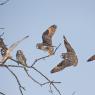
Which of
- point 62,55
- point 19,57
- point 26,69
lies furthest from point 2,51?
point 62,55

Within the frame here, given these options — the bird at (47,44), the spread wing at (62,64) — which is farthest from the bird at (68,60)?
the bird at (47,44)

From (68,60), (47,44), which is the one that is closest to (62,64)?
(68,60)

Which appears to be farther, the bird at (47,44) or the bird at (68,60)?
the bird at (47,44)

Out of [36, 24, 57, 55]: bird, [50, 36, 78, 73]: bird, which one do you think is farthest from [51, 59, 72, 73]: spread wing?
[36, 24, 57, 55]: bird

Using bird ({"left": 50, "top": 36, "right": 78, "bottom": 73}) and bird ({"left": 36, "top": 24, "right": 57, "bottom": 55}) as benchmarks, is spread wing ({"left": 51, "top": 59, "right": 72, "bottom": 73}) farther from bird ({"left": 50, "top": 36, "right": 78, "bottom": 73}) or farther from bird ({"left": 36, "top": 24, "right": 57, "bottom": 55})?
bird ({"left": 36, "top": 24, "right": 57, "bottom": 55})

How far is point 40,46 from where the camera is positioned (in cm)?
191

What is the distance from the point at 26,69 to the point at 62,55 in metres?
0.30

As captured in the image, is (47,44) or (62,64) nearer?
(62,64)

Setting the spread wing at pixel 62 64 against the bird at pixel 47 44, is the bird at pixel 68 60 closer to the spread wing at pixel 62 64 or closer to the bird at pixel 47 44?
the spread wing at pixel 62 64

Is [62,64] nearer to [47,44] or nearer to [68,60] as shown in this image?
[68,60]

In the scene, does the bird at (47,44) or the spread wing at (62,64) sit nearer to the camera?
the spread wing at (62,64)

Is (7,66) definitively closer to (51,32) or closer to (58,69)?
(58,69)

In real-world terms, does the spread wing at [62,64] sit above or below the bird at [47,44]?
below

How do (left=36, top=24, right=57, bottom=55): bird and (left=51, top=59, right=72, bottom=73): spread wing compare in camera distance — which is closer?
(left=51, top=59, right=72, bottom=73): spread wing
